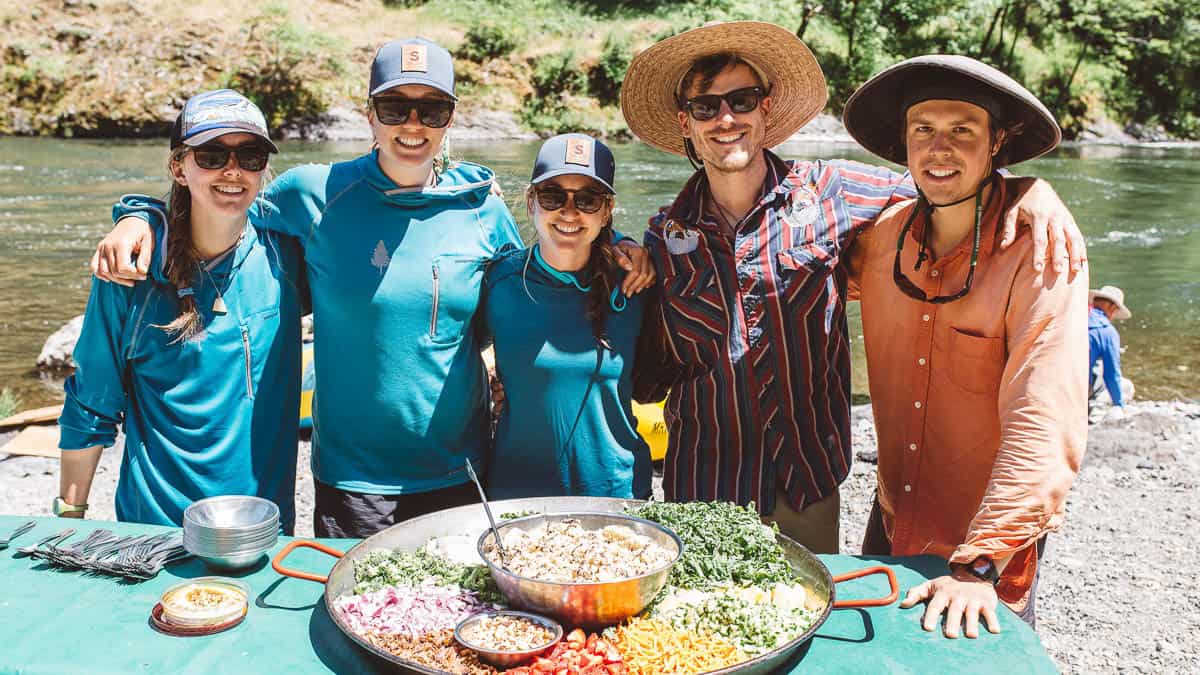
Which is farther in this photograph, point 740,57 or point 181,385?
point 740,57

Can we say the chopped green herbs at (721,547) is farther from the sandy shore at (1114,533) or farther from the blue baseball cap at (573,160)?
the sandy shore at (1114,533)

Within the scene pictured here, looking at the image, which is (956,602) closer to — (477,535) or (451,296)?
(477,535)

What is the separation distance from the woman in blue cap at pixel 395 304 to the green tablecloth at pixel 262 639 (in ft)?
A: 2.76

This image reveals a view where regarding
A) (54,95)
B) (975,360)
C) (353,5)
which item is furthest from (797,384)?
(353,5)

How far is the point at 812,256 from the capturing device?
3.73 m

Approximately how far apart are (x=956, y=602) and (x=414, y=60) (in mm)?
2567

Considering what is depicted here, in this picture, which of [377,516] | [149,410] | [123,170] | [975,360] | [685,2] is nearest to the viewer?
[975,360]

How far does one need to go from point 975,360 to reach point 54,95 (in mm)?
38173

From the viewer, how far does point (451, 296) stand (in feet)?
12.1

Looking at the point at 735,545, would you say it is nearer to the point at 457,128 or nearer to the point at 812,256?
the point at 812,256

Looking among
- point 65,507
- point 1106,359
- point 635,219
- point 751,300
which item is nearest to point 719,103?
point 751,300

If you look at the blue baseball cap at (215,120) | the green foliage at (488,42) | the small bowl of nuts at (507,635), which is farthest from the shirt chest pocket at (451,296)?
the green foliage at (488,42)

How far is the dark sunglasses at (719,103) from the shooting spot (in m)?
3.74

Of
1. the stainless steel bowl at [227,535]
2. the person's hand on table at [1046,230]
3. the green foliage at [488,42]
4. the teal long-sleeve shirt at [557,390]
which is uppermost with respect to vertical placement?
the green foliage at [488,42]
